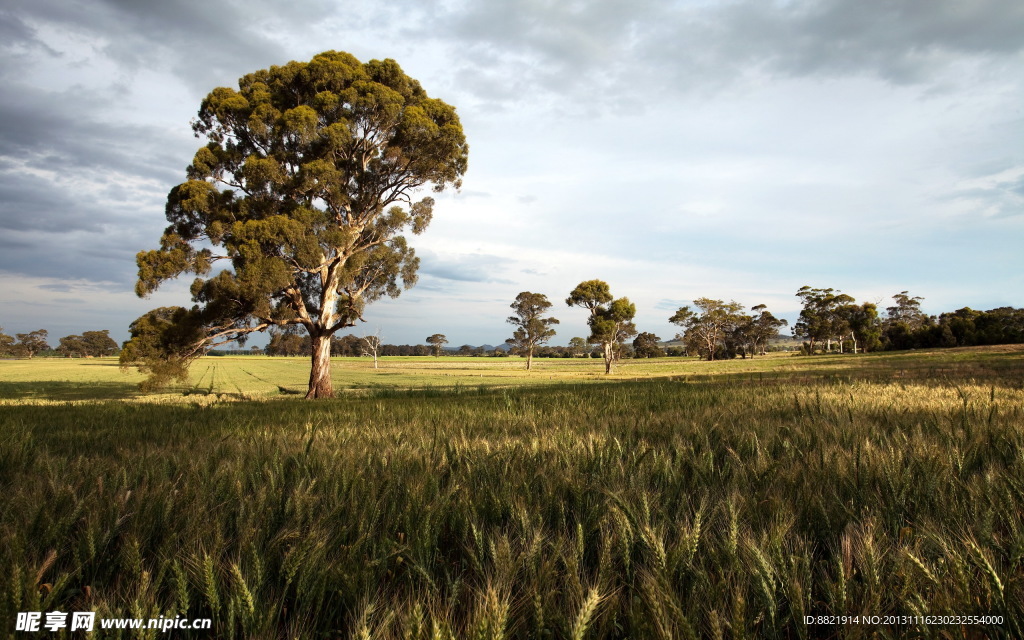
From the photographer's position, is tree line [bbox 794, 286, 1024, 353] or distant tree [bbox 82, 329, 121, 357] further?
distant tree [bbox 82, 329, 121, 357]

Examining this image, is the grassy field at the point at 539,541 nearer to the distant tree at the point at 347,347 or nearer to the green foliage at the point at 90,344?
the distant tree at the point at 347,347

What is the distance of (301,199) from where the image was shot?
18.6m

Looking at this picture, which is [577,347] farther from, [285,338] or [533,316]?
[285,338]

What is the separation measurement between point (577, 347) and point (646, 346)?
1232 inches

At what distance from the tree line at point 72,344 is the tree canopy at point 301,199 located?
175472mm

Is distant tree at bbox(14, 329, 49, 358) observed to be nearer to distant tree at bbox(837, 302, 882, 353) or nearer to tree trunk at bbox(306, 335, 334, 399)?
tree trunk at bbox(306, 335, 334, 399)

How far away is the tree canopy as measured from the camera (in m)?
16.6

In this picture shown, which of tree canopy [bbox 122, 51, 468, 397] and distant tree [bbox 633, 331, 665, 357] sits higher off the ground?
tree canopy [bbox 122, 51, 468, 397]

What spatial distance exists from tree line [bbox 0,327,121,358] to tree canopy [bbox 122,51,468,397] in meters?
175

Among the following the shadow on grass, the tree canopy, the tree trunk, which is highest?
the tree canopy

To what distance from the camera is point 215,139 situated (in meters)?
19.7

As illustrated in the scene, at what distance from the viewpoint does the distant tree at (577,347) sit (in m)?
162

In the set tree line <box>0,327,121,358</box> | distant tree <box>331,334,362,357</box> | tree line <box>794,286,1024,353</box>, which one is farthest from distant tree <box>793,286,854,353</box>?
tree line <box>0,327,121,358</box>

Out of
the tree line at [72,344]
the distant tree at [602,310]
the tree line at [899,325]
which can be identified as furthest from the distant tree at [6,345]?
the tree line at [899,325]
